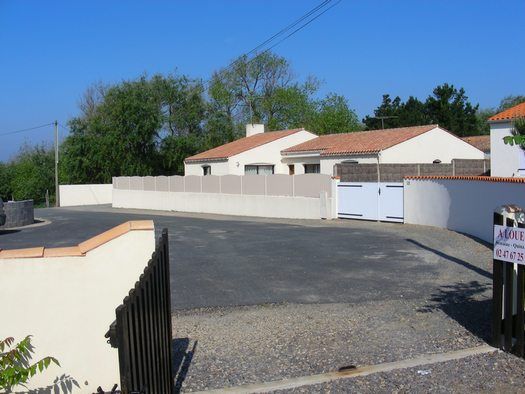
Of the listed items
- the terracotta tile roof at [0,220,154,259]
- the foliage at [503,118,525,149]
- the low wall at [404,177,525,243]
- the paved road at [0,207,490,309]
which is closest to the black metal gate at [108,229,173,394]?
the terracotta tile roof at [0,220,154,259]

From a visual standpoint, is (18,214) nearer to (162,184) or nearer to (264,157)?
(162,184)

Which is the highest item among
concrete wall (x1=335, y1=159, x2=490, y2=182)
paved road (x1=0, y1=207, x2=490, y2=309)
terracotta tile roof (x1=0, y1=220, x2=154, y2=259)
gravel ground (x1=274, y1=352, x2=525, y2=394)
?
concrete wall (x1=335, y1=159, x2=490, y2=182)

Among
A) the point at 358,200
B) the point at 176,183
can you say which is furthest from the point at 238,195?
the point at 358,200

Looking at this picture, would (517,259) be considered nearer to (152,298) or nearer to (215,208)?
(152,298)

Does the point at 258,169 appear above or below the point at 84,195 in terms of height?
above

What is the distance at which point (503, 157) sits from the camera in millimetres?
28234

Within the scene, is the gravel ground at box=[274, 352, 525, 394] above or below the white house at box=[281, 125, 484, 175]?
below

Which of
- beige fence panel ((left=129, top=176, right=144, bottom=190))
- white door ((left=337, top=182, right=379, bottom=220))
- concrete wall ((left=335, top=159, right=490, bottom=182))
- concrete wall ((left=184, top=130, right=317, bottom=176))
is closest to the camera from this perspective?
white door ((left=337, top=182, right=379, bottom=220))

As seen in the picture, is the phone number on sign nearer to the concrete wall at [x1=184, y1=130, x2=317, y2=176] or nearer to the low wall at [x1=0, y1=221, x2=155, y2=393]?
the low wall at [x1=0, y1=221, x2=155, y2=393]

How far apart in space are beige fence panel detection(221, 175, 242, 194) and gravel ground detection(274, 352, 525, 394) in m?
25.7

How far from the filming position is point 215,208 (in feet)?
109

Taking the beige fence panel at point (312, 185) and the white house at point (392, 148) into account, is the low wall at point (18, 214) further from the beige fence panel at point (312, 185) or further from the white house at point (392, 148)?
the white house at point (392, 148)

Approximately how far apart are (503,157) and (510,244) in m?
23.4

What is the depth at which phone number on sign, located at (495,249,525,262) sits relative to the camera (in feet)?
20.7
